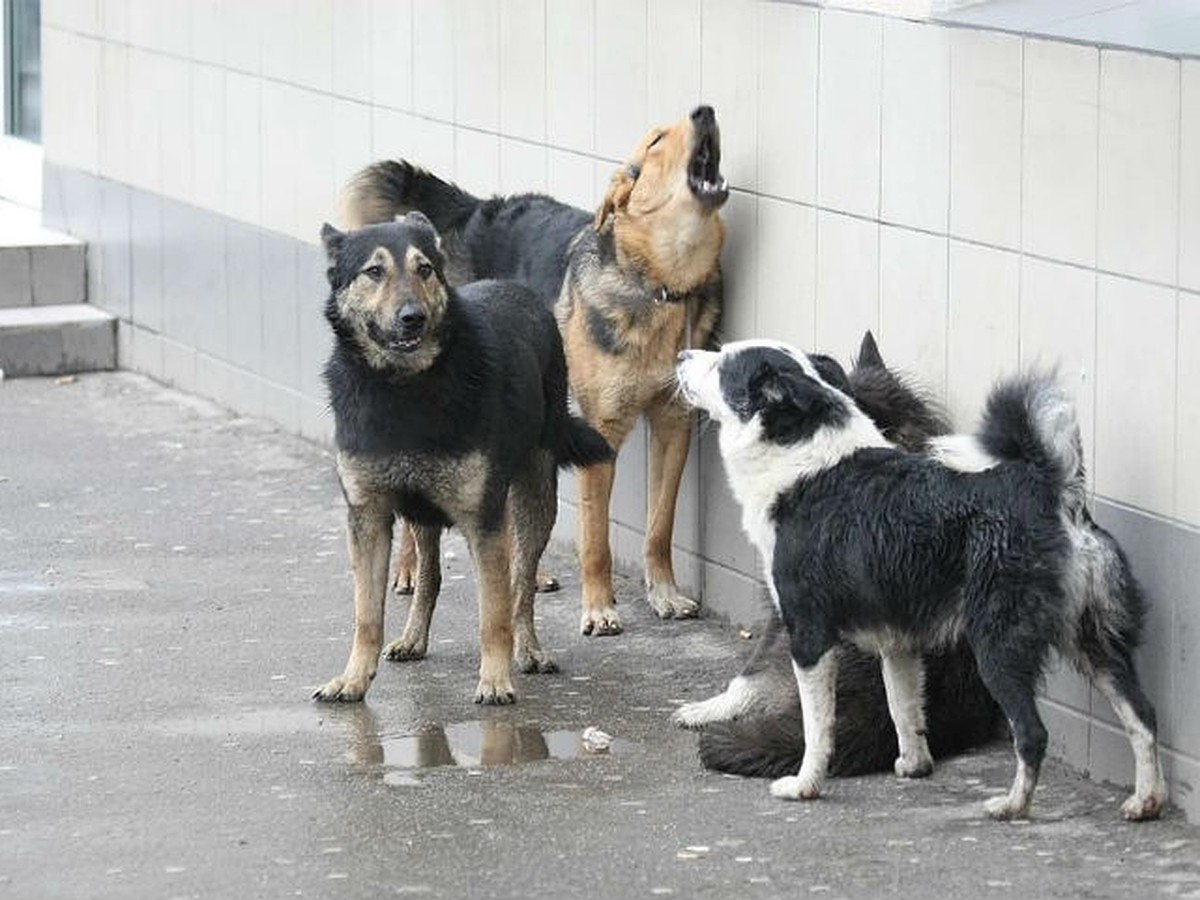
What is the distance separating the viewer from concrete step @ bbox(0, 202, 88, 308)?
1394 centimetres

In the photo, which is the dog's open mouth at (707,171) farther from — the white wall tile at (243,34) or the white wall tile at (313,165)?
the white wall tile at (243,34)

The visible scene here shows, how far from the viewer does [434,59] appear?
35.1 feet

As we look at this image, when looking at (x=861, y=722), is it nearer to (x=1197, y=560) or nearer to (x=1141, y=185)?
(x=1197, y=560)

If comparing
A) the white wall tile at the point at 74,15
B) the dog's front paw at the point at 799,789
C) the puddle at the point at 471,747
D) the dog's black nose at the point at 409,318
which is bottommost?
the puddle at the point at 471,747

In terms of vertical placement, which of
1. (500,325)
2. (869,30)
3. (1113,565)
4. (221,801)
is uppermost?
(869,30)

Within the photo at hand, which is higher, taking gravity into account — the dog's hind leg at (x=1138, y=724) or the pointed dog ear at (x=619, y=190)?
the pointed dog ear at (x=619, y=190)

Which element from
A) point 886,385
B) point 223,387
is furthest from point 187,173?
point 886,385

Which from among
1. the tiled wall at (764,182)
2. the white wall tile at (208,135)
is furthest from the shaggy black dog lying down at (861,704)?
the white wall tile at (208,135)

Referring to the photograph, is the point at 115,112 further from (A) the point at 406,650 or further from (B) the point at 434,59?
(A) the point at 406,650

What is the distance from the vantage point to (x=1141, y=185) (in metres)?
6.71

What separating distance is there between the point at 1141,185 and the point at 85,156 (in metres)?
8.70

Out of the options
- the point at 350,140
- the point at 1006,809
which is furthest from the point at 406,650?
the point at 350,140

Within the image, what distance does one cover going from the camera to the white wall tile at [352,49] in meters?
11.2

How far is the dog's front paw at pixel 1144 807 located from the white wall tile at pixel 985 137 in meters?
1.64
